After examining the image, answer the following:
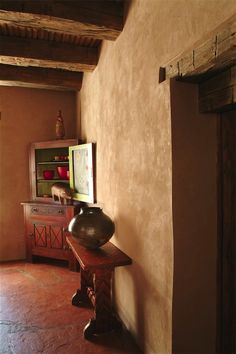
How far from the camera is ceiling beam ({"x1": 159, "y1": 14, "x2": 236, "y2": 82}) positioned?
1.16 metres

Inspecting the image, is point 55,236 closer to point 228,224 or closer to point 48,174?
point 48,174

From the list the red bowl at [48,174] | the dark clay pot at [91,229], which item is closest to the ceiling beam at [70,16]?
the dark clay pot at [91,229]

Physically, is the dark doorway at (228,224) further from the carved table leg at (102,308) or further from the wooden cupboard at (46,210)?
the wooden cupboard at (46,210)

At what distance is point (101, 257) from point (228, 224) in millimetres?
1039

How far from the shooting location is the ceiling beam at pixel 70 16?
2061 millimetres

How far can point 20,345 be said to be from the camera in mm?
2174

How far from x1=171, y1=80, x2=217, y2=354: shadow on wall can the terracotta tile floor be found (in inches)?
27.3

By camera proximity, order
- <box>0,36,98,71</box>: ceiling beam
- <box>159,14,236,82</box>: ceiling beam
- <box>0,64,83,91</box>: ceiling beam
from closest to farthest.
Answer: <box>159,14,236,82</box>: ceiling beam
<box>0,36,98,71</box>: ceiling beam
<box>0,64,83,91</box>: ceiling beam

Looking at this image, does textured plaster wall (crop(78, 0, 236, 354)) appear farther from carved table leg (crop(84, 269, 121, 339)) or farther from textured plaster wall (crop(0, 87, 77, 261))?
textured plaster wall (crop(0, 87, 77, 261))

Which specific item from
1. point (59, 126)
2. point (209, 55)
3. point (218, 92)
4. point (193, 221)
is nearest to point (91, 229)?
point (193, 221)

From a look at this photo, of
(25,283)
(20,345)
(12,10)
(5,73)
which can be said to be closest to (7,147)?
(5,73)

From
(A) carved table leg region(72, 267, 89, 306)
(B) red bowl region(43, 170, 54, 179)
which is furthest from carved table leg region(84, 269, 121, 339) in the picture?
(B) red bowl region(43, 170, 54, 179)

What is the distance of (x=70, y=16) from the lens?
2.16 m

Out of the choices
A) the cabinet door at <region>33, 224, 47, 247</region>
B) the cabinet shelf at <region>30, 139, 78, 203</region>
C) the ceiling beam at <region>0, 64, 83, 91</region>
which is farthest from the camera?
the cabinet shelf at <region>30, 139, 78, 203</region>
